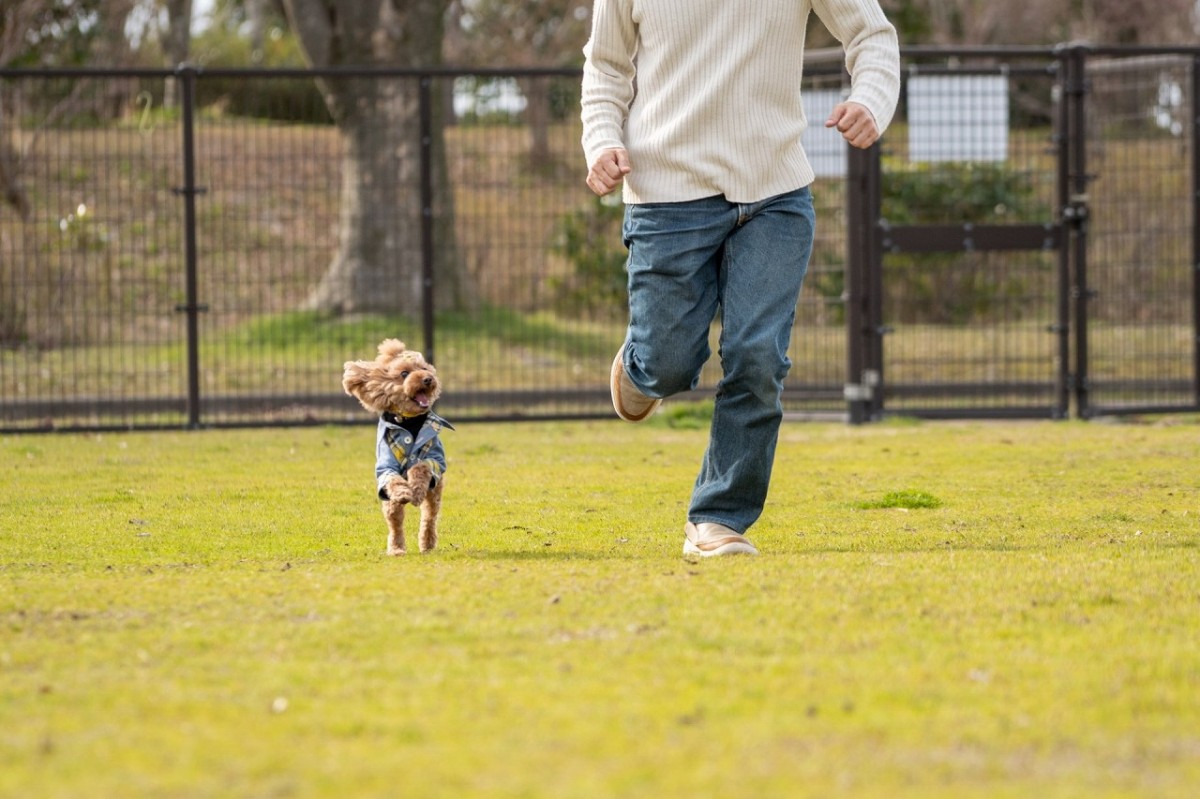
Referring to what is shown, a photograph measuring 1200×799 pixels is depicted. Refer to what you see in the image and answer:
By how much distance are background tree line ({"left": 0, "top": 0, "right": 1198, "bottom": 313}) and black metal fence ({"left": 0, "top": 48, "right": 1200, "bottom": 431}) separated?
50 mm

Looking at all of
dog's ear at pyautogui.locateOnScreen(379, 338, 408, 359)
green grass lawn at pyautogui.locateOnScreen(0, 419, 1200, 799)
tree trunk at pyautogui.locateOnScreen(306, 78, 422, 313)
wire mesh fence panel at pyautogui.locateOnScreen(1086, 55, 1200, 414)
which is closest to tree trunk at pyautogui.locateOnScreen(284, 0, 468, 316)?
tree trunk at pyautogui.locateOnScreen(306, 78, 422, 313)

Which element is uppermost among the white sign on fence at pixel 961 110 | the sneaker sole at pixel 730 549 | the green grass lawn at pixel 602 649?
the white sign on fence at pixel 961 110

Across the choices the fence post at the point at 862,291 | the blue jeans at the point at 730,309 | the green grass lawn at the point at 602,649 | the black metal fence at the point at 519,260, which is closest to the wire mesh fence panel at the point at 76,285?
the black metal fence at the point at 519,260

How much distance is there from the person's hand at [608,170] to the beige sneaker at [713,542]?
1117mm

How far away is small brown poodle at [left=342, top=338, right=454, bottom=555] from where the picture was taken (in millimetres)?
5832

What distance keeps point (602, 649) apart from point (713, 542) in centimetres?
161

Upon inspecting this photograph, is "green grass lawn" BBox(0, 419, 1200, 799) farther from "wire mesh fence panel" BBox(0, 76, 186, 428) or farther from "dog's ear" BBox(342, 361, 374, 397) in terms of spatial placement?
"wire mesh fence panel" BBox(0, 76, 186, 428)

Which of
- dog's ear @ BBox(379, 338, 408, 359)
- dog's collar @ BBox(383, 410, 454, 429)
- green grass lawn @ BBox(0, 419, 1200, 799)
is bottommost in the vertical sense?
green grass lawn @ BBox(0, 419, 1200, 799)

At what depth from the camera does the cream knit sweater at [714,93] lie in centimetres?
579

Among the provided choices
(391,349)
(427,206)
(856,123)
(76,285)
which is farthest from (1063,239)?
(391,349)

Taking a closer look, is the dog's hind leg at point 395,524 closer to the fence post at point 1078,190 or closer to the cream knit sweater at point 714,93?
the cream knit sweater at point 714,93

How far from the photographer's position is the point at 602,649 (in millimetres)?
4172

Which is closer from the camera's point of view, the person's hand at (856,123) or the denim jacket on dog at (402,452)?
the person's hand at (856,123)

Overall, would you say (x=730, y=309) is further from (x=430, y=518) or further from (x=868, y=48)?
(x=430, y=518)
